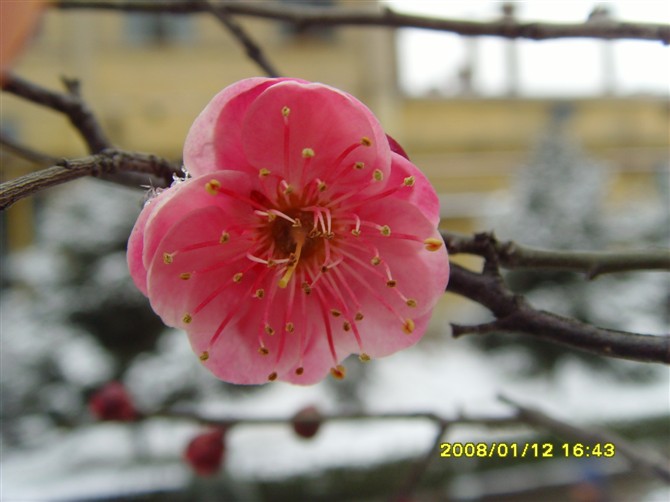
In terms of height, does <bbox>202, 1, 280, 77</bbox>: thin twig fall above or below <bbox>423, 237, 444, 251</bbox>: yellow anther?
above

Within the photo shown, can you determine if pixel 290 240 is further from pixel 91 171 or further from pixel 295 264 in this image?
pixel 91 171

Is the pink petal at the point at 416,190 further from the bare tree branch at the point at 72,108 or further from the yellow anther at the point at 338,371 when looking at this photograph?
the bare tree branch at the point at 72,108

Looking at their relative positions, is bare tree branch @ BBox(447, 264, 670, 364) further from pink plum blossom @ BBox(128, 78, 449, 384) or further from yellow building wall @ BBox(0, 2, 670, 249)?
yellow building wall @ BBox(0, 2, 670, 249)

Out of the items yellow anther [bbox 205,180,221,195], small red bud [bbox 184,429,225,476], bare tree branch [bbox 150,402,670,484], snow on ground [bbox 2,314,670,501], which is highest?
yellow anther [bbox 205,180,221,195]

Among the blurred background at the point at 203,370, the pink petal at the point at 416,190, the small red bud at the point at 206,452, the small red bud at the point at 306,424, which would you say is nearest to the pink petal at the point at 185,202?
the pink petal at the point at 416,190

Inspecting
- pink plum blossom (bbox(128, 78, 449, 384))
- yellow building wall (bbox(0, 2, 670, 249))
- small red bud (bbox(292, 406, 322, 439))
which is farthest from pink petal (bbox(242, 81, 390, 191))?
yellow building wall (bbox(0, 2, 670, 249))

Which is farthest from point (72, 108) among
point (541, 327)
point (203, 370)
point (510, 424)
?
point (203, 370)
